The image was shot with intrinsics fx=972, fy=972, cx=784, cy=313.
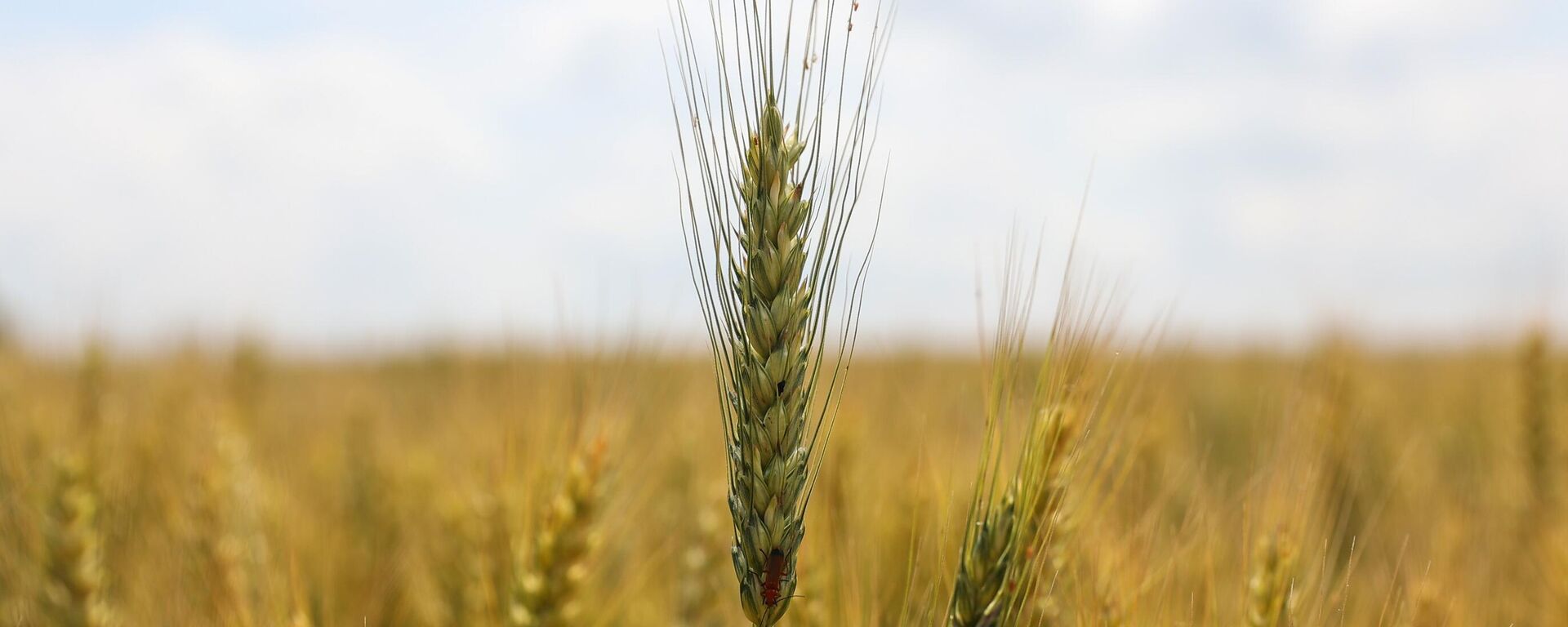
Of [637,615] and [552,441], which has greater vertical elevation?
[552,441]

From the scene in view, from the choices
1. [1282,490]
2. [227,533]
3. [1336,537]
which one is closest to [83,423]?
[227,533]

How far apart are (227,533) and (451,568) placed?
643 millimetres

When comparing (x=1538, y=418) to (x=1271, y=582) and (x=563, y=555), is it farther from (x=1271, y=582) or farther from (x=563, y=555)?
(x=563, y=555)

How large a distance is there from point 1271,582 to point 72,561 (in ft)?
9.12

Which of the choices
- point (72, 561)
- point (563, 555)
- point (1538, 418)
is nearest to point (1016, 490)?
point (563, 555)

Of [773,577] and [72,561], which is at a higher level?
[773,577]

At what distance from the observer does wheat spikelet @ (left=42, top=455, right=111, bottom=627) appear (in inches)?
95.6

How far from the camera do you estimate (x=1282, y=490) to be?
1.87m

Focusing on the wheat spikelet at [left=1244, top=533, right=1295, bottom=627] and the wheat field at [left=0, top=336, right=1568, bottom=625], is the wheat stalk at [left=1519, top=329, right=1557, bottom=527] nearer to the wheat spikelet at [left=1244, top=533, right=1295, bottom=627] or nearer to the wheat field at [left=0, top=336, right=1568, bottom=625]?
the wheat field at [left=0, top=336, right=1568, bottom=625]

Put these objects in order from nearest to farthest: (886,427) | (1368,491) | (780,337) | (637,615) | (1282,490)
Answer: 1. (780,337)
2. (1282,490)
3. (637,615)
4. (886,427)
5. (1368,491)

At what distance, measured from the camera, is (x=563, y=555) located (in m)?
1.99

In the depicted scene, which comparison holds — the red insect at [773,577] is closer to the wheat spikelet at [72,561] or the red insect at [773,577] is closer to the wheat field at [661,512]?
the wheat field at [661,512]

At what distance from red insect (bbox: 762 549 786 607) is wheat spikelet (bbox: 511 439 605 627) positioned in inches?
36.6

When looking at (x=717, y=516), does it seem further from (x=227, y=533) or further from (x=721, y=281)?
(x=721, y=281)
